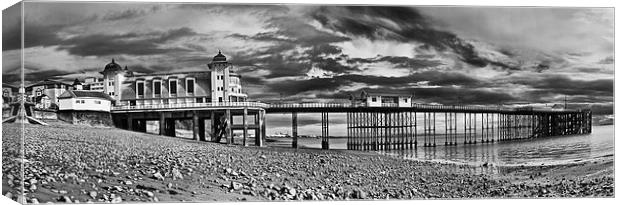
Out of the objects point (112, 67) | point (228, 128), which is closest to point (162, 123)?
point (228, 128)

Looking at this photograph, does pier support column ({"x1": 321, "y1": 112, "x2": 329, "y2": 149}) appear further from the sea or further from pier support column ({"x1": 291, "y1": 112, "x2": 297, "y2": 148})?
pier support column ({"x1": 291, "y1": 112, "x2": 297, "y2": 148})

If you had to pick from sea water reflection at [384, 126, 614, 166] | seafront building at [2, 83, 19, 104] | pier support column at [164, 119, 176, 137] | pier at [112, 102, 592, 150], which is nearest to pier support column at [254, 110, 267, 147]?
pier at [112, 102, 592, 150]

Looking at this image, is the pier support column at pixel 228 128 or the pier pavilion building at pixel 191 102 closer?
the pier pavilion building at pixel 191 102

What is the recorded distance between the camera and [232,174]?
59.2ft

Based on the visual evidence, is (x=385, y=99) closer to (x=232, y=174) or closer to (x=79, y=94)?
(x=232, y=174)

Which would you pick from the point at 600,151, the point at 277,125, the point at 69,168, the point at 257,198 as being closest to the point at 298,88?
the point at 277,125

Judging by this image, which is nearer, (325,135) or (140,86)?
(140,86)

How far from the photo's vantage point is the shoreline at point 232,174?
17.2m

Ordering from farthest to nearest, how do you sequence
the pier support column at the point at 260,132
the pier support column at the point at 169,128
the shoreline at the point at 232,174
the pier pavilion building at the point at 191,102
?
the pier support column at the point at 260,132
the pier support column at the point at 169,128
the pier pavilion building at the point at 191,102
the shoreline at the point at 232,174

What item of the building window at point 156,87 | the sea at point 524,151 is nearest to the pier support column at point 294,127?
the sea at point 524,151

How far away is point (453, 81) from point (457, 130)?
3.56ft

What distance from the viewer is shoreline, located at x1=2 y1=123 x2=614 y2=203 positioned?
17156 millimetres

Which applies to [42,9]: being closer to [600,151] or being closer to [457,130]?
[457,130]

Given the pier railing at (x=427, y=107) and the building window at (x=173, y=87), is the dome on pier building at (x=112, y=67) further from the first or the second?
the pier railing at (x=427, y=107)
